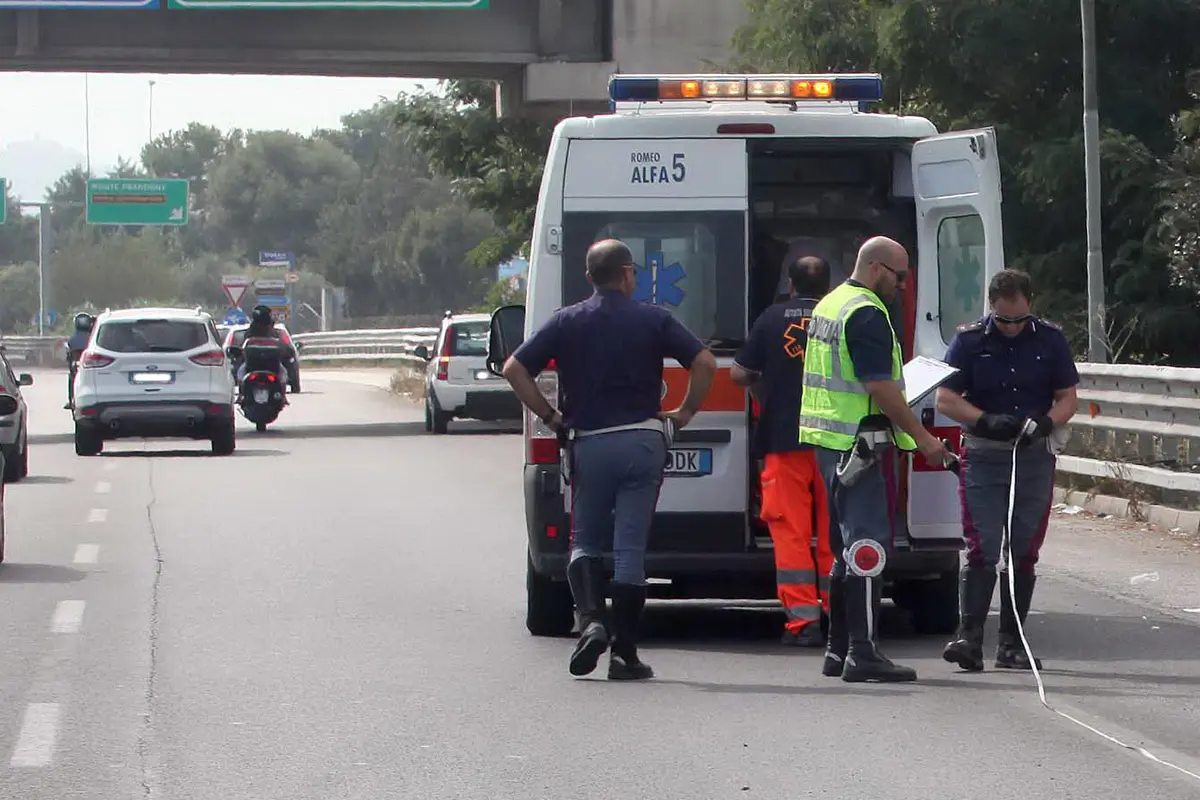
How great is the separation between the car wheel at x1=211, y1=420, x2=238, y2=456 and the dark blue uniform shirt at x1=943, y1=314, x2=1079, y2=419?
16.5m

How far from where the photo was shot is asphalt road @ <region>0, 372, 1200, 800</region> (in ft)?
24.1

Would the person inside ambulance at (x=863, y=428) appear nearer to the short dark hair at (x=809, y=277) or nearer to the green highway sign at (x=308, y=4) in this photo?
the short dark hair at (x=809, y=277)

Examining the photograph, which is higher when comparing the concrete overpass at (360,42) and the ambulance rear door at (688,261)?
the concrete overpass at (360,42)

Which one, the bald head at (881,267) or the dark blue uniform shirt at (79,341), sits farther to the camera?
the dark blue uniform shirt at (79,341)

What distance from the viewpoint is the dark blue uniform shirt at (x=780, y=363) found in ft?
33.0

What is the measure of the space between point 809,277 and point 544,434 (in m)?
1.34

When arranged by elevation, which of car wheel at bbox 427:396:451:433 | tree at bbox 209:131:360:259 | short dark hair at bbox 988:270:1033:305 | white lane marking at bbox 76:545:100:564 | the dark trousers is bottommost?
white lane marking at bbox 76:545:100:564

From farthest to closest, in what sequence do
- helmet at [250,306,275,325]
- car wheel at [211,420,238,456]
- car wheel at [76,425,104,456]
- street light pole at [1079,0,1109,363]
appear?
helmet at [250,306,275,325], car wheel at [76,425,104,456], car wheel at [211,420,238,456], street light pole at [1079,0,1109,363]

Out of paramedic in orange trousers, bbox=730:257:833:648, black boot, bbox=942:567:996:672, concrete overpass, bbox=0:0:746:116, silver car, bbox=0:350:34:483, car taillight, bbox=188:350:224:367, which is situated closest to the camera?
black boot, bbox=942:567:996:672

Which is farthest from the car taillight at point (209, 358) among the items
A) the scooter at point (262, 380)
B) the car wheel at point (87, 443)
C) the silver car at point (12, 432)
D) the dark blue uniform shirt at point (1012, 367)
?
the dark blue uniform shirt at point (1012, 367)

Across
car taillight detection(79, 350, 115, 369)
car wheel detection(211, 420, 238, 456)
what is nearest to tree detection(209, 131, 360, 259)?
car wheel detection(211, 420, 238, 456)

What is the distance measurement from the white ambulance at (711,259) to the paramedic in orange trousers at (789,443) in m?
0.32

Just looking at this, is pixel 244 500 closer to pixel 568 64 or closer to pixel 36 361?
pixel 568 64

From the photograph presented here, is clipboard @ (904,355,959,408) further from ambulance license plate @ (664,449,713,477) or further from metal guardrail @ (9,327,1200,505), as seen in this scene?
metal guardrail @ (9,327,1200,505)
